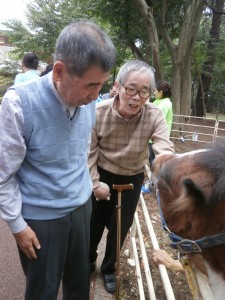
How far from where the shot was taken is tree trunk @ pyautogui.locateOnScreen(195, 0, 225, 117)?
63.3 feet

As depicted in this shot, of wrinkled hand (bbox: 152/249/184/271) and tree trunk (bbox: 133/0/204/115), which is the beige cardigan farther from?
tree trunk (bbox: 133/0/204/115)

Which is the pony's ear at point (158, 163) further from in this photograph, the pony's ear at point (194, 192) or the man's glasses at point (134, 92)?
the man's glasses at point (134, 92)

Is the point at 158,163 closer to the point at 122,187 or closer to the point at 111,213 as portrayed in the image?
the point at 122,187

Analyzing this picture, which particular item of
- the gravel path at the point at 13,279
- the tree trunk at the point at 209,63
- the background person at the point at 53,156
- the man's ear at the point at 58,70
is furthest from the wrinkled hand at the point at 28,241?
the tree trunk at the point at 209,63

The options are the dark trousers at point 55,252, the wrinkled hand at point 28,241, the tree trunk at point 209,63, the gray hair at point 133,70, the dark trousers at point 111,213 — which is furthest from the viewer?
the tree trunk at point 209,63

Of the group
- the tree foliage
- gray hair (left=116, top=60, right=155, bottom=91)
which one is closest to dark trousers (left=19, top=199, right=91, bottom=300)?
gray hair (left=116, top=60, right=155, bottom=91)

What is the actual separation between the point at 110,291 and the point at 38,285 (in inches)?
A: 51.9

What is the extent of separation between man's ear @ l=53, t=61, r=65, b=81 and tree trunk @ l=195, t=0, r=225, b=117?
19.4 meters

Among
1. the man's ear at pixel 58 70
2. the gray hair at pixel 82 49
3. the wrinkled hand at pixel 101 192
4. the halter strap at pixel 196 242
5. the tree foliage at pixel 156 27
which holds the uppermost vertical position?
the tree foliage at pixel 156 27

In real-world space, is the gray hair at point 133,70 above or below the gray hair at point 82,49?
below

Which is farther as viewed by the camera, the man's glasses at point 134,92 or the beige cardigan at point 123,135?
the beige cardigan at point 123,135

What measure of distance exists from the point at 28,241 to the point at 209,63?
20875mm

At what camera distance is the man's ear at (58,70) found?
1.48m

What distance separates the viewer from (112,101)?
2.52 meters
